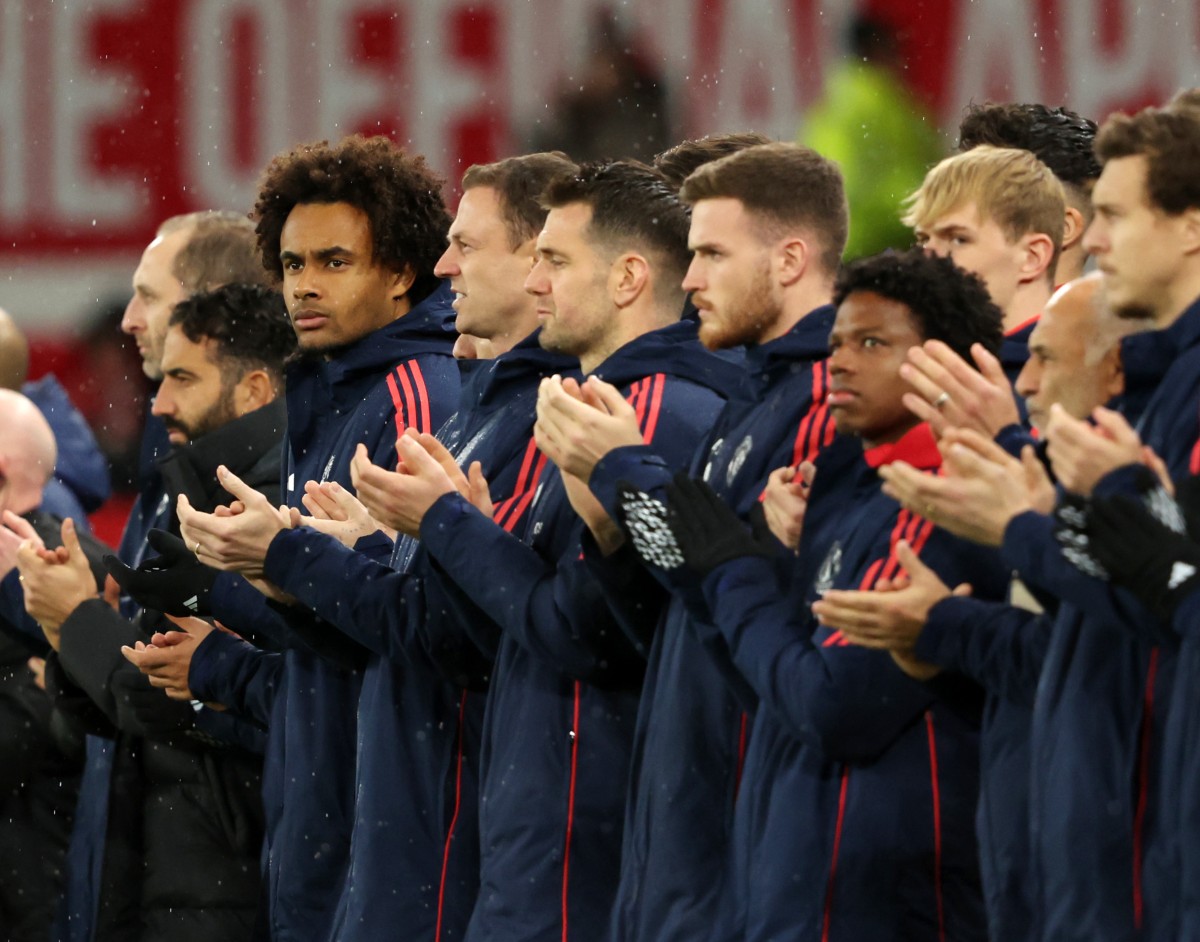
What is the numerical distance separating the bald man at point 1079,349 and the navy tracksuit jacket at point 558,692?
2.72 ft

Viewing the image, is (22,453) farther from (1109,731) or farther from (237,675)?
(1109,731)

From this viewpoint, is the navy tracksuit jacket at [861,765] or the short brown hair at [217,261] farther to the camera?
the short brown hair at [217,261]

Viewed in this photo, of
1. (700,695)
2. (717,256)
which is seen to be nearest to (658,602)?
(700,695)

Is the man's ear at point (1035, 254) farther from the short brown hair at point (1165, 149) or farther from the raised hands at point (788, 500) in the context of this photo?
the short brown hair at point (1165, 149)

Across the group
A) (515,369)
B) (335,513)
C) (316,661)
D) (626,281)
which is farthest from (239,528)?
(626,281)

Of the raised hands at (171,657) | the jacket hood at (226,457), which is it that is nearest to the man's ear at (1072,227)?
the jacket hood at (226,457)

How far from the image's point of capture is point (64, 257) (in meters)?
9.60

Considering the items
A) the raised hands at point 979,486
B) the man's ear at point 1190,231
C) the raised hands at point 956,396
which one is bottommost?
the raised hands at point 979,486

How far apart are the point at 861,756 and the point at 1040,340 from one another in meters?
0.60

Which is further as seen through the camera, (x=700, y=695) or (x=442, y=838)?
(x=442, y=838)

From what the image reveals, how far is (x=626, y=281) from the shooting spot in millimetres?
4281

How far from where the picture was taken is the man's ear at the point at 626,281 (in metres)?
4.28

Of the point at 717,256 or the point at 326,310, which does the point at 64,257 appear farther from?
the point at 717,256

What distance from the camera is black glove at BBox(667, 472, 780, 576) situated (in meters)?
3.56
